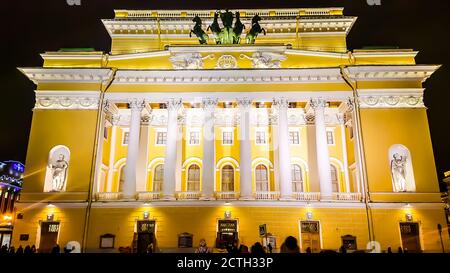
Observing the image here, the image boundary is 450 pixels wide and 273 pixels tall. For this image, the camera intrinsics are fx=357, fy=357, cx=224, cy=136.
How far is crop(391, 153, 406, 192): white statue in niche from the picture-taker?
24984mm

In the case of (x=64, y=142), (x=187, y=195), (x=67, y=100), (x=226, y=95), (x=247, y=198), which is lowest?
(x=247, y=198)

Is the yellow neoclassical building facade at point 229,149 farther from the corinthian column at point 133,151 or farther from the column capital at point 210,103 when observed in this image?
Result: the column capital at point 210,103

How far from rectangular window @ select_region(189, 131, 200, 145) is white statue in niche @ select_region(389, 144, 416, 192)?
49.5 feet

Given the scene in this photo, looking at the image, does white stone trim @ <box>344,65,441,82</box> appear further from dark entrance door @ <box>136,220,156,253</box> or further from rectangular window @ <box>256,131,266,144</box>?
dark entrance door @ <box>136,220,156,253</box>

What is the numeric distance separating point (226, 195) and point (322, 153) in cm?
765

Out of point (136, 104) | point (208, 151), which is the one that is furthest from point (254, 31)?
point (136, 104)

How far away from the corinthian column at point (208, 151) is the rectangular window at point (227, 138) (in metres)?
4.23

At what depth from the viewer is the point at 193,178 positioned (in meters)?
29.7

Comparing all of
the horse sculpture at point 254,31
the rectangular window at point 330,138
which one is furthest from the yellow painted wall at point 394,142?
the horse sculpture at point 254,31

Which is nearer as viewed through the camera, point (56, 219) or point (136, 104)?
point (56, 219)

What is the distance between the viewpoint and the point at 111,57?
28.7m

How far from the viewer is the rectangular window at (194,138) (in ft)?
100

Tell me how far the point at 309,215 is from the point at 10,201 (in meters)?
69.8

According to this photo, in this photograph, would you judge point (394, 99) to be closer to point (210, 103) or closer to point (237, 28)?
point (237, 28)
